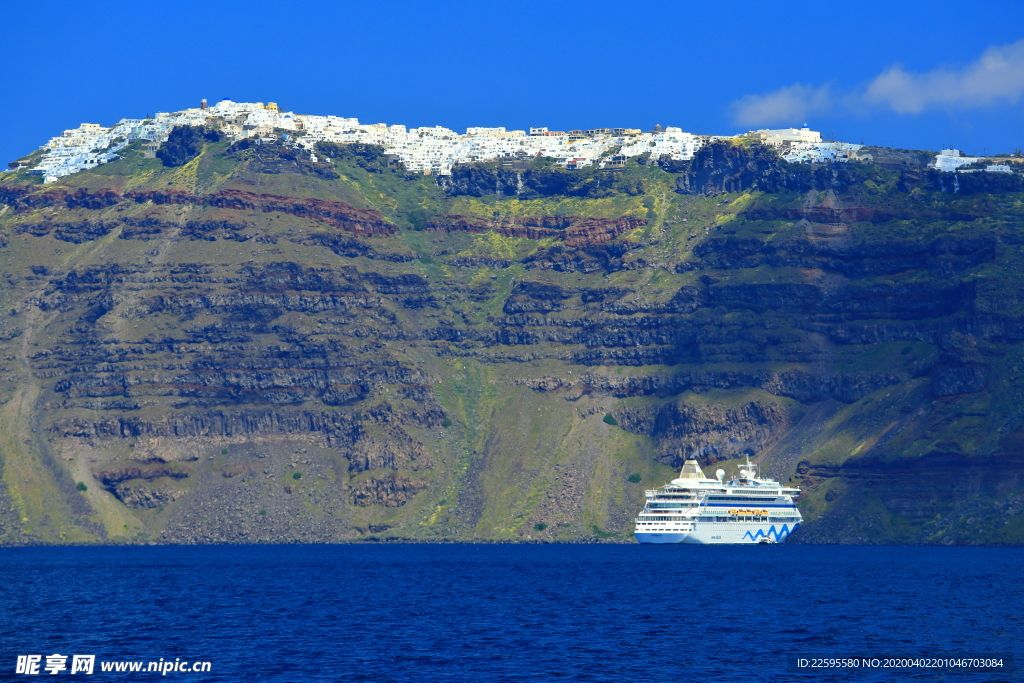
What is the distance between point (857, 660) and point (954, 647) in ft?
27.5

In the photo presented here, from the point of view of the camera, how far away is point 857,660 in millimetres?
88188

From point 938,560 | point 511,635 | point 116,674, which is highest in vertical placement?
point 938,560

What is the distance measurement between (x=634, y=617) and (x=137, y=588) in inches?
2113

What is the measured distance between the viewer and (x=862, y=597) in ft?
417

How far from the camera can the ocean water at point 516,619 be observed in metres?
87.9

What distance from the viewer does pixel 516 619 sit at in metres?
112

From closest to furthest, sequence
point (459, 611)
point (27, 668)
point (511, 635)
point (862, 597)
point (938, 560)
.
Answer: point (27, 668), point (511, 635), point (459, 611), point (862, 597), point (938, 560)

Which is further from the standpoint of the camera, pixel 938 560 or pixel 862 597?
pixel 938 560

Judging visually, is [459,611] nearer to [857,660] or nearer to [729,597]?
[729,597]

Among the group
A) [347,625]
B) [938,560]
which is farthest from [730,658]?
[938,560]

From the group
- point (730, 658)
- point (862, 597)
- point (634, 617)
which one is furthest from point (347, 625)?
point (862, 597)

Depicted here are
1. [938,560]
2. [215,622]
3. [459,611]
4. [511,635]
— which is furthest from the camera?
[938,560]

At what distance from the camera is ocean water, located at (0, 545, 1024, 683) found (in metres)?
87.9

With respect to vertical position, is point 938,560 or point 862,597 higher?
point 938,560
